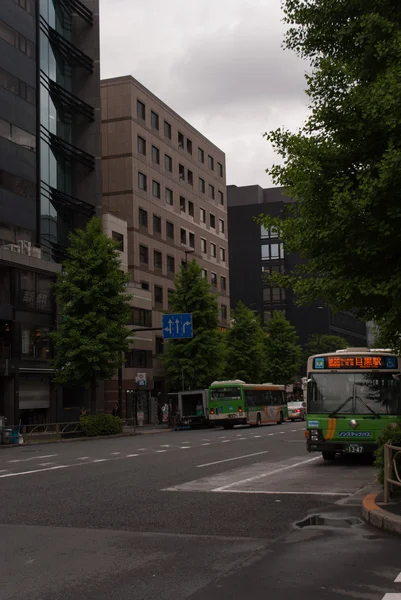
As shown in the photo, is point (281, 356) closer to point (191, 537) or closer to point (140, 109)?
point (140, 109)

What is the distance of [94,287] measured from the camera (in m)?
40.4

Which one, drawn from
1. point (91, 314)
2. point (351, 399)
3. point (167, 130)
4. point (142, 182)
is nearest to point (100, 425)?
point (91, 314)

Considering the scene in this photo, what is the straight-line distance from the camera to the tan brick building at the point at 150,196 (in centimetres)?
5969

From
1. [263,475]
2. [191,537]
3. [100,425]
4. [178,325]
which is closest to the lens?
[191,537]

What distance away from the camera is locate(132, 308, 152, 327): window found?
190 ft

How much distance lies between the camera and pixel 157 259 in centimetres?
6400

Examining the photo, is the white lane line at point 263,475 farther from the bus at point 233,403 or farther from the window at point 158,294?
the window at point 158,294

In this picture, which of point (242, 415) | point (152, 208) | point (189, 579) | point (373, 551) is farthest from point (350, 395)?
point (152, 208)

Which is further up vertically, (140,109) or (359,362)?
(140,109)

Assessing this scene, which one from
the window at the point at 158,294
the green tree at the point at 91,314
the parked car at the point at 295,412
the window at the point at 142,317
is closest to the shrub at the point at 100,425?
the green tree at the point at 91,314

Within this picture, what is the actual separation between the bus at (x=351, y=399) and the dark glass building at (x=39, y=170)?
2351 cm

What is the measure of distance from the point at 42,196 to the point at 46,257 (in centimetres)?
370

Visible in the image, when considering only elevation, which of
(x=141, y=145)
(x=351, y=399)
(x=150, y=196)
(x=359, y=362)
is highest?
(x=141, y=145)

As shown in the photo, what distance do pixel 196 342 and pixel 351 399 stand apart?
38.2 m
